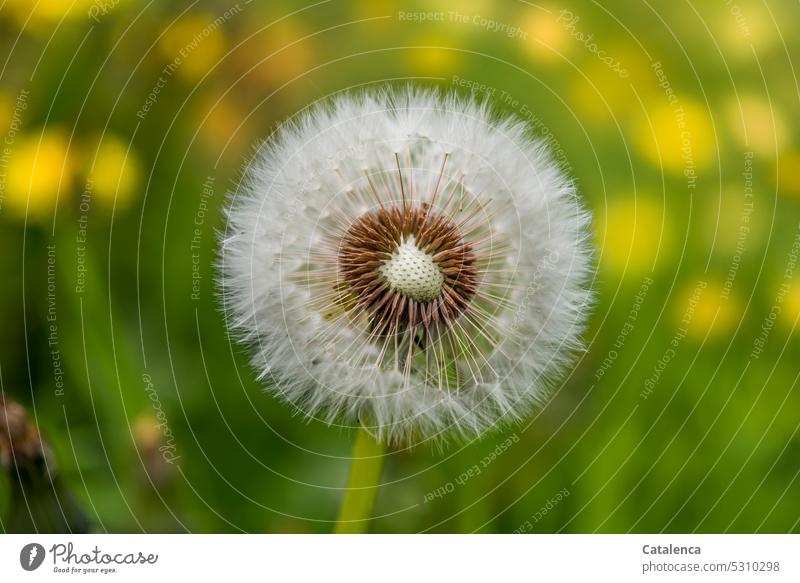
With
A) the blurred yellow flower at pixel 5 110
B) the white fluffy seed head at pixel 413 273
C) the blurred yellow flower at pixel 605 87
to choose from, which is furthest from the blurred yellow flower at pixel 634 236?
the blurred yellow flower at pixel 5 110

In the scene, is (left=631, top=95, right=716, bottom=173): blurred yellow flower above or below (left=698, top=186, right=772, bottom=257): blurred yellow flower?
above

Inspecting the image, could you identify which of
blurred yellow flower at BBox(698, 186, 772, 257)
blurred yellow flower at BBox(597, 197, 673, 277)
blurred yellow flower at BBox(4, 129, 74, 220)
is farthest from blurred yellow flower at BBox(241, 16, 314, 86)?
blurred yellow flower at BBox(698, 186, 772, 257)

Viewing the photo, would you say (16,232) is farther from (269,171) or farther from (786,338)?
(786,338)

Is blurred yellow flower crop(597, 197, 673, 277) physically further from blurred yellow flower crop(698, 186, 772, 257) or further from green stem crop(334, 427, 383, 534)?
green stem crop(334, 427, 383, 534)

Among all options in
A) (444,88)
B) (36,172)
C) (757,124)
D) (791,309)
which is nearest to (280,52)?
(444,88)

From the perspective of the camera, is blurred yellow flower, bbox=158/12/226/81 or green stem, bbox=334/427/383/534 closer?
green stem, bbox=334/427/383/534
